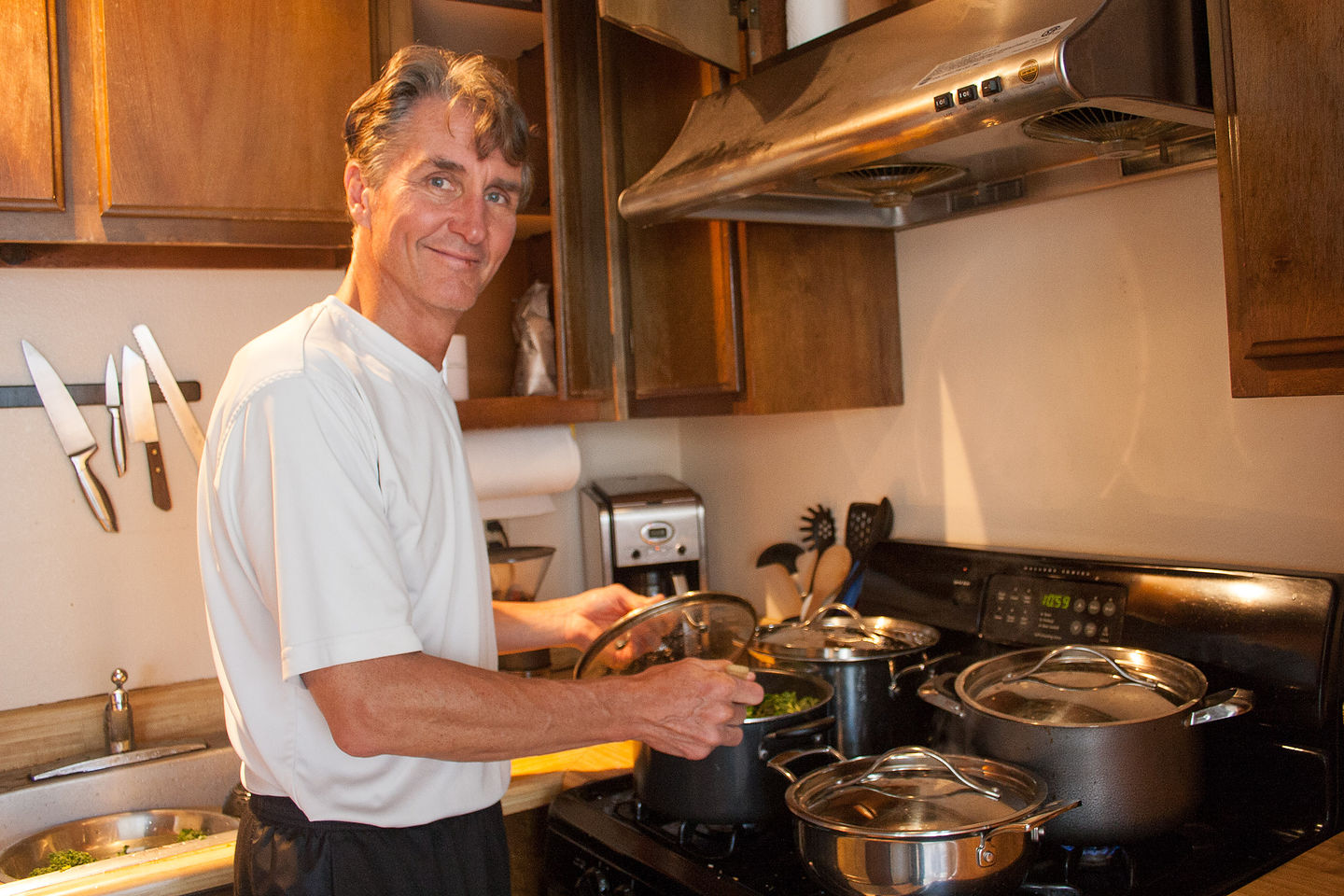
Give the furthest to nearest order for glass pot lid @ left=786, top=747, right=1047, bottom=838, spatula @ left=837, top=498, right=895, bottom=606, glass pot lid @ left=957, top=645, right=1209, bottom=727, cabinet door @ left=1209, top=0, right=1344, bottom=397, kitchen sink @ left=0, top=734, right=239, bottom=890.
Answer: spatula @ left=837, top=498, right=895, bottom=606 < kitchen sink @ left=0, top=734, right=239, bottom=890 < glass pot lid @ left=957, top=645, right=1209, bottom=727 < glass pot lid @ left=786, top=747, right=1047, bottom=838 < cabinet door @ left=1209, top=0, right=1344, bottom=397

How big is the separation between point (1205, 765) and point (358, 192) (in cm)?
119

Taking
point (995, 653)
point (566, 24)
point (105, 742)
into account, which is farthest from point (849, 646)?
point (105, 742)

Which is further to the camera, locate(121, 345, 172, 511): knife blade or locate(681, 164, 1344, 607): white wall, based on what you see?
locate(121, 345, 172, 511): knife blade

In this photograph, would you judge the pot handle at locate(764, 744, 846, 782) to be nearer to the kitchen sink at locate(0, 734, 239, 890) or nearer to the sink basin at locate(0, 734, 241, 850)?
the kitchen sink at locate(0, 734, 239, 890)

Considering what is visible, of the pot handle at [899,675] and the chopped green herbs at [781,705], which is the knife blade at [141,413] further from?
the pot handle at [899,675]

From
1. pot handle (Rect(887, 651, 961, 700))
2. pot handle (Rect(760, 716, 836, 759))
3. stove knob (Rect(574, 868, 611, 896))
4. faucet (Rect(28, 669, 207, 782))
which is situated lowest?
stove knob (Rect(574, 868, 611, 896))

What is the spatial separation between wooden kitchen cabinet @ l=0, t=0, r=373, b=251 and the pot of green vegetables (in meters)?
1.09

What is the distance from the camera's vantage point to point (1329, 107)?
0.99 m

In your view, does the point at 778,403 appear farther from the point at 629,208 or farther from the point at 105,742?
the point at 105,742

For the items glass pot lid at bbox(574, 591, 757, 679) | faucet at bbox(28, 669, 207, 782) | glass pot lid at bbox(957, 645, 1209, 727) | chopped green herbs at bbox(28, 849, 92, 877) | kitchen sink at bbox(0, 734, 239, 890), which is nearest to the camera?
glass pot lid at bbox(957, 645, 1209, 727)

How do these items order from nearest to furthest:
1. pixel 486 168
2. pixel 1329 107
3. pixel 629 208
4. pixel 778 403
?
pixel 1329 107
pixel 486 168
pixel 629 208
pixel 778 403

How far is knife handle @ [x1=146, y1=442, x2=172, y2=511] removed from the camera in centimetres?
200

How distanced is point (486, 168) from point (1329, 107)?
0.86 meters

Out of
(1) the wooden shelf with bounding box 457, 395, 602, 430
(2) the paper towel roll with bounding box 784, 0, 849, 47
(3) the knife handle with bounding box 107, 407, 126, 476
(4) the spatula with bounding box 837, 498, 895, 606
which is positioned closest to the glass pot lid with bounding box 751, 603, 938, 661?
(4) the spatula with bounding box 837, 498, 895, 606
